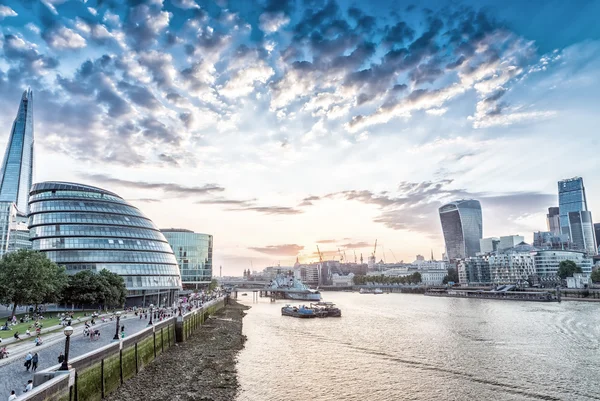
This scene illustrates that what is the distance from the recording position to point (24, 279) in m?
59.9

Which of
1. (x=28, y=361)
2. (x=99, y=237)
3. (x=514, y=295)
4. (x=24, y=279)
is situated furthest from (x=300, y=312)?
(x=514, y=295)

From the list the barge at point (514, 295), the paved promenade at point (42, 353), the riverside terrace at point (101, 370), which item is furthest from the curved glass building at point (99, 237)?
the barge at point (514, 295)

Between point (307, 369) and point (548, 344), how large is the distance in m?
35.5

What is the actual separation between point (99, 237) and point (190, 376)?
69.7 meters

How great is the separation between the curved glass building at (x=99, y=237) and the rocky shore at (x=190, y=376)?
1870 inches

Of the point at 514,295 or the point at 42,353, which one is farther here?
the point at 514,295

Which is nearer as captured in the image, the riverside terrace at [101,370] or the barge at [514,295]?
the riverside terrace at [101,370]

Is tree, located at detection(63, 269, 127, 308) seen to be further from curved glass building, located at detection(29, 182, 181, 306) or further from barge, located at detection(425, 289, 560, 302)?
barge, located at detection(425, 289, 560, 302)

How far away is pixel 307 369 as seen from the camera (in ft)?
144

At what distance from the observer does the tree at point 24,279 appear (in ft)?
193

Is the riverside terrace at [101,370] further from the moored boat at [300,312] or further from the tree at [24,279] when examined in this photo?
the moored boat at [300,312]

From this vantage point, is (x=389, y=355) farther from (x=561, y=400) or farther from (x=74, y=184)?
(x=74, y=184)

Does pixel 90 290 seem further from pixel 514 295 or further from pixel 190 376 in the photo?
pixel 514 295

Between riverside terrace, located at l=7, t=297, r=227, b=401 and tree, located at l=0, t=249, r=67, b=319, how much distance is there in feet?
82.5
